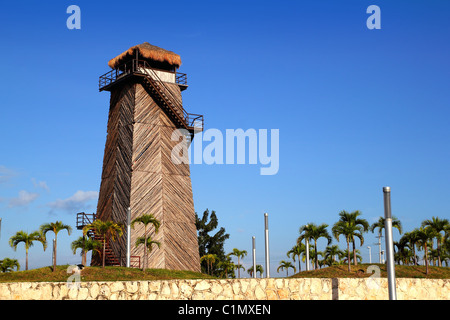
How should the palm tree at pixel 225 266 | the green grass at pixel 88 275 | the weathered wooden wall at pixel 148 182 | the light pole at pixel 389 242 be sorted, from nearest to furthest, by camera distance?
the light pole at pixel 389 242 → the green grass at pixel 88 275 → the weathered wooden wall at pixel 148 182 → the palm tree at pixel 225 266

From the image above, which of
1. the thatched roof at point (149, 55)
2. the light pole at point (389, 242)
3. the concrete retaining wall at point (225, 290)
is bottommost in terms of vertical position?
the concrete retaining wall at point (225, 290)

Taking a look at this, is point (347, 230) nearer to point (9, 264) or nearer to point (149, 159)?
point (149, 159)

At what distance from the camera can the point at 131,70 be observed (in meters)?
51.9

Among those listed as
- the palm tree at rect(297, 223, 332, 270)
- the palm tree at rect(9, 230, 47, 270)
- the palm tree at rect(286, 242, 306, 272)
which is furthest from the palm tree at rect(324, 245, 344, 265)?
the palm tree at rect(9, 230, 47, 270)

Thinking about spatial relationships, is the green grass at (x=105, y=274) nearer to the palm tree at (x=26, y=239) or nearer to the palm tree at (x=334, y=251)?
the palm tree at (x=26, y=239)

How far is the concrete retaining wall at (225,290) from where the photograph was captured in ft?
80.0

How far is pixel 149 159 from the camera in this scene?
48.8 meters

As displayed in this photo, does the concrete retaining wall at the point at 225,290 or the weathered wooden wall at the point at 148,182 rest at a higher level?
the weathered wooden wall at the point at 148,182

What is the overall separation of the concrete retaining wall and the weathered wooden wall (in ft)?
62.8

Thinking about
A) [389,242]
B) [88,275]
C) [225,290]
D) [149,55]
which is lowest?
[225,290]

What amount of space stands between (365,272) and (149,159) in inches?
802

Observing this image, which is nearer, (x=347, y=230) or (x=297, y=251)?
(x=347, y=230)

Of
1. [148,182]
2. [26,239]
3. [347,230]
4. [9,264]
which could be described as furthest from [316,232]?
[9,264]

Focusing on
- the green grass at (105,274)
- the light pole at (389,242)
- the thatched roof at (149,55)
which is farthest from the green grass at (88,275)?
the thatched roof at (149,55)
